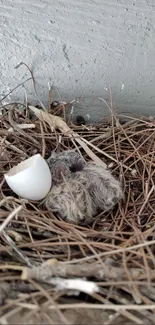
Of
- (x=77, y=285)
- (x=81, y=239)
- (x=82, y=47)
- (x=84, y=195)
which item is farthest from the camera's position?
(x=82, y=47)

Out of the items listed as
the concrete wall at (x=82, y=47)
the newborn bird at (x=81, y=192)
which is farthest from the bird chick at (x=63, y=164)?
the concrete wall at (x=82, y=47)

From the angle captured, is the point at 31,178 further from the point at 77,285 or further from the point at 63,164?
the point at 77,285

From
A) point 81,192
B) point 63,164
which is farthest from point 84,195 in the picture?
point 63,164

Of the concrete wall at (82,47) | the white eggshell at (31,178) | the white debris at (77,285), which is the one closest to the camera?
the white debris at (77,285)

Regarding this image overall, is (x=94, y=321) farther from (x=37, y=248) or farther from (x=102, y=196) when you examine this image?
(x=102, y=196)

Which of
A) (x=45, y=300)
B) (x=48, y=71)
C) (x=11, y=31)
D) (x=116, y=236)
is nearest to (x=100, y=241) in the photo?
(x=116, y=236)

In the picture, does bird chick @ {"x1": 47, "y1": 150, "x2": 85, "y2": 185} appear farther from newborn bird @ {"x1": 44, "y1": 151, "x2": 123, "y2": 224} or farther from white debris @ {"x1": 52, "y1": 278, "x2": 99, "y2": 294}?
white debris @ {"x1": 52, "y1": 278, "x2": 99, "y2": 294}

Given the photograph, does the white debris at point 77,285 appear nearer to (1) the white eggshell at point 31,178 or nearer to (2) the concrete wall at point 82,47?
(1) the white eggshell at point 31,178
